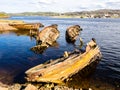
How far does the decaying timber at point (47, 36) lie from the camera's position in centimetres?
4934

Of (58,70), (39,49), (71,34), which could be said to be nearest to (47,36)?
(39,49)

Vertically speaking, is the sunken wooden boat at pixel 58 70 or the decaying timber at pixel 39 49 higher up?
the sunken wooden boat at pixel 58 70

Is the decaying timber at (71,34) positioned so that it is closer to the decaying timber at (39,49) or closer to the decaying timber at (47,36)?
the decaying timber at (47,36)

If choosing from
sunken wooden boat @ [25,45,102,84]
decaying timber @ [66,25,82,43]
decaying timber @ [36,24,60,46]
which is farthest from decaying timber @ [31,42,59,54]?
sunken wooden boat @ [25,45,102,84]

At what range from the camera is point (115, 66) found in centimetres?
3120

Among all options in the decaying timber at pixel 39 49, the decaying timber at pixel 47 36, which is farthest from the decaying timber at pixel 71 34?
the decaying timber at pixel 39 49

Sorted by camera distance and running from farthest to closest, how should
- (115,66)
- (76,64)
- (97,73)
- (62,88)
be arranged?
(115,66)
(97,73)
(76,64)
(62,88)

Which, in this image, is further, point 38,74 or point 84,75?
point 84,75

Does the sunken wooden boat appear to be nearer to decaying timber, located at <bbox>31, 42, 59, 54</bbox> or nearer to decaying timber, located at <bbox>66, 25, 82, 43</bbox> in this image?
decaying timber, located at <bbox>31, 42, 59, 54</bbox>

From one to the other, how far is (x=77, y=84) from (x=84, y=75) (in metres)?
3.54

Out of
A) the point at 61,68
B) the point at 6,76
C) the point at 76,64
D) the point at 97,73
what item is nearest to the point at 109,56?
the point at 97,73

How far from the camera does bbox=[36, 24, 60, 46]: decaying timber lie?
162ft

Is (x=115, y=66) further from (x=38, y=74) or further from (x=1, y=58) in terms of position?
(x=1, y=58)

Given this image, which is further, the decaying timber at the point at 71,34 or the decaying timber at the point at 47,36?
the decaying timber at the point at 71,34
